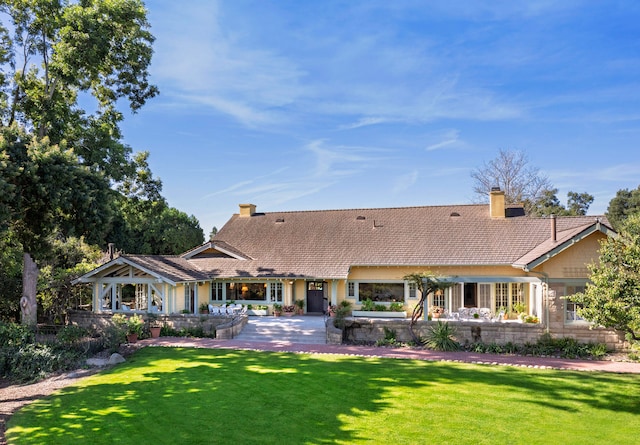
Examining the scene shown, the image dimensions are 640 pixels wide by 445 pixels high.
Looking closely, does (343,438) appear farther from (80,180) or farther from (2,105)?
(2,105)

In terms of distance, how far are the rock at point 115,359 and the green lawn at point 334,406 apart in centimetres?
73

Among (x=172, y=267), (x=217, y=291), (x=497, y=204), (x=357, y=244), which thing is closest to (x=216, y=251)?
(x=217, y=291)

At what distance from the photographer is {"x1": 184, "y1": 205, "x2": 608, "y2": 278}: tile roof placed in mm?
25359

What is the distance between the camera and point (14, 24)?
2167 centimetres

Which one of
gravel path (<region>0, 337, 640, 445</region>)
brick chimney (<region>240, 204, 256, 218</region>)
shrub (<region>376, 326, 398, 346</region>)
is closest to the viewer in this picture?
gravel path (<region>0, 337, 640, 445</region>)

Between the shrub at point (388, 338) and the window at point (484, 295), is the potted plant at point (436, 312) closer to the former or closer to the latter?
the window at point (484, 295)

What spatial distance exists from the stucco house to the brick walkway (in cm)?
437

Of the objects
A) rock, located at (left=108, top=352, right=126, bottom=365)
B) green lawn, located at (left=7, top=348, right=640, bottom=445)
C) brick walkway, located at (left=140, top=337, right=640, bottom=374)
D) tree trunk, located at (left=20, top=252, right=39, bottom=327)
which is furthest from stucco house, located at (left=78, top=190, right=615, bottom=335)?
green lawn, located at (left=7, top=348, right=640, bottom=445)

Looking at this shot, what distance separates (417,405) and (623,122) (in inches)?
767

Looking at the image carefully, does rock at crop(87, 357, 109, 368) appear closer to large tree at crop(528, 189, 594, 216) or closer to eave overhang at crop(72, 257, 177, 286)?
eave overhang at crop(72, 257, 177, 286)

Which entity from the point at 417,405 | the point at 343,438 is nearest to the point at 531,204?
the point at 417,405

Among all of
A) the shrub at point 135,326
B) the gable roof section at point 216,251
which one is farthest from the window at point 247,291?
the shrub at point 135,326

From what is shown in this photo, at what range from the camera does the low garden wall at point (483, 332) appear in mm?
18006

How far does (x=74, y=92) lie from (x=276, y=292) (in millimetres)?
16206
